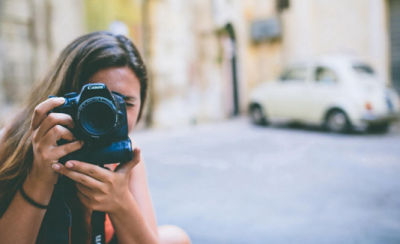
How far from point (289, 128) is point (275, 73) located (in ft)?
14.4

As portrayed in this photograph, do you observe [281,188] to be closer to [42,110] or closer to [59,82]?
[59,82]

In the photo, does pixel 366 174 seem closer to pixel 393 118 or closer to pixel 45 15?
pixel 393 118

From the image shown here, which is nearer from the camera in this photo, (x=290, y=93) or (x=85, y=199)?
(x=85, y=199)

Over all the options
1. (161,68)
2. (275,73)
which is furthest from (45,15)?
(275,73)

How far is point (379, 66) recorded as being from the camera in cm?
1019

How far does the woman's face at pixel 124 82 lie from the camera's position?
1.28m

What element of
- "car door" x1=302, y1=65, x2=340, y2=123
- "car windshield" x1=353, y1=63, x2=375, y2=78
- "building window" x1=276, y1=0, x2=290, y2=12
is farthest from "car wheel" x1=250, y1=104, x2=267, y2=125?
"building window" x1=276, y1=0, x2=290, y2=12

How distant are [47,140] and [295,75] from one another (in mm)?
8303

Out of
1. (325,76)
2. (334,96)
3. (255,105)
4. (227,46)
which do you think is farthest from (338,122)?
(227,46)

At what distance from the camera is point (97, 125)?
109cm

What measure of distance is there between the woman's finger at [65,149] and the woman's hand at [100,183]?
3 cm

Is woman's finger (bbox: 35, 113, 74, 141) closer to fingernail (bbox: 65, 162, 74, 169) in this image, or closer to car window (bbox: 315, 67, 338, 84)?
fingernail (bbox: 65, 162, 74, 169)

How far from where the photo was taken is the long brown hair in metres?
1.11

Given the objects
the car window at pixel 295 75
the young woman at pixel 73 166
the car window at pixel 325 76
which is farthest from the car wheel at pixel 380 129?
the young woman at pixel 73 166
